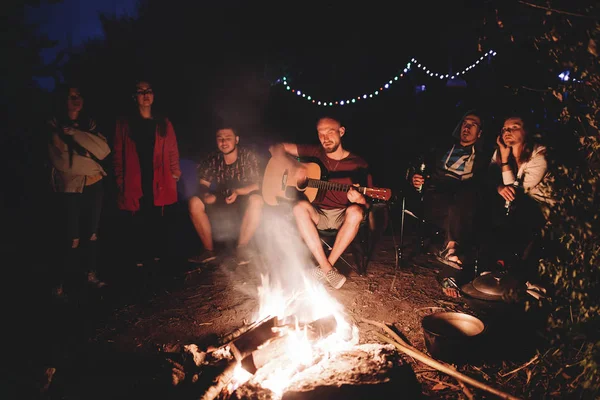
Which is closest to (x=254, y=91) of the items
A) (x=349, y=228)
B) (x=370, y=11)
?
(x=370, y=11)

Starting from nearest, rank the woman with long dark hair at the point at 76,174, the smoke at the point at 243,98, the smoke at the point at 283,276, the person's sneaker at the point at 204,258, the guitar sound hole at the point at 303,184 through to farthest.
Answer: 1. the smoke at the point at 283,276
2. the woman with long dark hair at the point at 76,174
3. the guitar sound hole at the point at 303,184
4. the person's sneaker at the point at 204,258
5. the smoke at the point at 243,98

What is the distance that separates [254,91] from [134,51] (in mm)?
5010

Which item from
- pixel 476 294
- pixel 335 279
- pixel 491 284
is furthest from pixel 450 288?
pixel 335 279

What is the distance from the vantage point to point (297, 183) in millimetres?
4617

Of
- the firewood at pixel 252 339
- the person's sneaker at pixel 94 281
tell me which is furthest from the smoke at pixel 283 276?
the person's sneaker at pixel 94 281

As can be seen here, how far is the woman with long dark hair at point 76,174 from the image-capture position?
3.71 m

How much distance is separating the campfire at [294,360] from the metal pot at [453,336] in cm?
44

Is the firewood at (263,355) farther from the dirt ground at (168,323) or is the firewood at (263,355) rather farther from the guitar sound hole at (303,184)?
the guitar sound hole at (303,184)

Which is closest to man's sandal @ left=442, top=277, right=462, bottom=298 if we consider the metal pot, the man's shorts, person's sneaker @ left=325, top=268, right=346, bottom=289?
the metal pot

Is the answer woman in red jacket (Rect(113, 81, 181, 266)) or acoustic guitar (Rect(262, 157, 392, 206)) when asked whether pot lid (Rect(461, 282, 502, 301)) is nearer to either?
acoustic guitar (Rect(262, 157, 392, 206))

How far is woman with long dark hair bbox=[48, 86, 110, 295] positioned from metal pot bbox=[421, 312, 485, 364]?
12.6 ft

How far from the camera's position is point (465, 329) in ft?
8.87

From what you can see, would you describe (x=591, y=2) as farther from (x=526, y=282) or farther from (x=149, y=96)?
(x=149, y=96)

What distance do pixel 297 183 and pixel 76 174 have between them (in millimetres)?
2784
